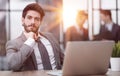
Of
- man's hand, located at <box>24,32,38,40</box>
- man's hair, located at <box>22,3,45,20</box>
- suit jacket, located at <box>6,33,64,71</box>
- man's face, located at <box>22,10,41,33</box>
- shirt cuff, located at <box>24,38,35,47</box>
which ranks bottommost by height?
suit jacket, located at <box>6,33,64,71</box>

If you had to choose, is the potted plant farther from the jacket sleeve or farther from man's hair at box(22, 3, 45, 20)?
man's hair at box(22, 3, 45, 20)

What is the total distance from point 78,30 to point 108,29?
38cm

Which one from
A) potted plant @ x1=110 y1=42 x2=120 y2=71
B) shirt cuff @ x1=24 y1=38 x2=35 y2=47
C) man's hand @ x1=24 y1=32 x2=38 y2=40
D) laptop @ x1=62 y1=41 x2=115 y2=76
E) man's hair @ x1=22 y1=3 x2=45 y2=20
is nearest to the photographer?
laptop @ x1=62 y1=41 x2=115 y2=76

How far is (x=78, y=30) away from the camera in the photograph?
3506mm

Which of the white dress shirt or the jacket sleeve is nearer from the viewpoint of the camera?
the jacket sleeve

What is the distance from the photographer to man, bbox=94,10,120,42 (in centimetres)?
356

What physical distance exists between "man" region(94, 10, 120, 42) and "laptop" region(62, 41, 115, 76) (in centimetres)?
159

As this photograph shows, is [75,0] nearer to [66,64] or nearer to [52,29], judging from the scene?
[52,29]

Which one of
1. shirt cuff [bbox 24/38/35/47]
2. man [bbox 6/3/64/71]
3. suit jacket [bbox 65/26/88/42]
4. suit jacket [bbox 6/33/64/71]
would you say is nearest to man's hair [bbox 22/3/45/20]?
man [bbox 6/3/64/71]

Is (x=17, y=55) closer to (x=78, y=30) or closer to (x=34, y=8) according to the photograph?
(x=34, y=8)

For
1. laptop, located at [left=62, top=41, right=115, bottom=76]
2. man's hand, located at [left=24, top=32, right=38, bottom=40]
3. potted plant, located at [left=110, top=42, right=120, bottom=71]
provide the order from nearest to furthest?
laptop, located at [left=62, top=41, right=115, bottom=76]
potted plant, located at [left=110, top=42, right=120, bottom=71]
man's hand, located at [left=24, top=32, right=38, bottom=40]

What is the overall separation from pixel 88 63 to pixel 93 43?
0.43ft

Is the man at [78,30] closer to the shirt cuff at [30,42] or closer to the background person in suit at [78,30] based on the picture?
the background person in suit at [78,30]

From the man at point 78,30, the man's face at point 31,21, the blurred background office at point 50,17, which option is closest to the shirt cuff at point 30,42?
the man's face at point 31,21
